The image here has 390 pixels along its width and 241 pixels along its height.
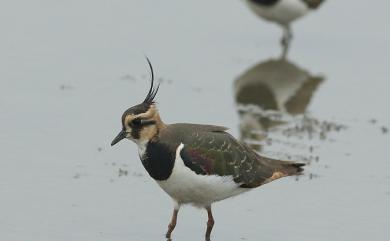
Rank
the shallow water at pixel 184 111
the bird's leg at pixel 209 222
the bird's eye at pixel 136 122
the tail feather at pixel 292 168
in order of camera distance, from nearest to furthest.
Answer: the bird's eye at pixel 136 122
the bird's leg at pixel 209 222
the shallow water at pixel 184 111
the tail feather at pixel 292 168

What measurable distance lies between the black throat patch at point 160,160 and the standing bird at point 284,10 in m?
10.2

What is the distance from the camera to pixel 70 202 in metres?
12.1

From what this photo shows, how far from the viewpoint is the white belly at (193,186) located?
10930 mm

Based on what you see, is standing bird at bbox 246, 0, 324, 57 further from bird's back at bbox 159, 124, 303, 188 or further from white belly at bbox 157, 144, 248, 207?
white belly at bbox 157, 144, 248, 207

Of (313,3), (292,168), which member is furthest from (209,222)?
(313,3)

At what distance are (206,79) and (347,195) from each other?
17.9 feet

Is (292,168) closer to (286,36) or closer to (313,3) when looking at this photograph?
(313,3)

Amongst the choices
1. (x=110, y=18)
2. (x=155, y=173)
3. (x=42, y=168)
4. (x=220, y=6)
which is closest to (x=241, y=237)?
(x=155, y=173)

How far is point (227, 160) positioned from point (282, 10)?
32.2 feet

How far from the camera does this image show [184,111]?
1619 cm

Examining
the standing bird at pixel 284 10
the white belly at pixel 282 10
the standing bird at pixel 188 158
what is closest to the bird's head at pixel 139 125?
the standing bird at pixel 188 158

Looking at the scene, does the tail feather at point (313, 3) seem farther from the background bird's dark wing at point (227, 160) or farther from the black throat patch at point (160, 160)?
the black throat patch at point (160, 160)

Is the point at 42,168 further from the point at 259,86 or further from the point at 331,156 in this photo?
the point at 259,86

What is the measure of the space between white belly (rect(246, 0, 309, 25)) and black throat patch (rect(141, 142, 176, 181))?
10.3 meters
